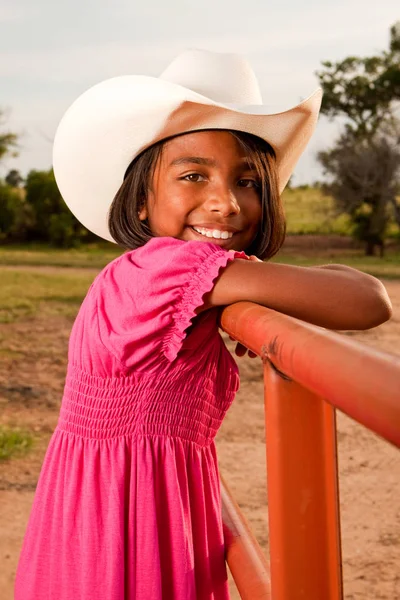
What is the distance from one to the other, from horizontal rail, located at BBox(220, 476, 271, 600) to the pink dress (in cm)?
3

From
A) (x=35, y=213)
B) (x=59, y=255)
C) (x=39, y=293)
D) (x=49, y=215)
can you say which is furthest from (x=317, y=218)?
(x=39, y=293)

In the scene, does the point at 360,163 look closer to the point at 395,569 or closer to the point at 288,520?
the point at 395,569

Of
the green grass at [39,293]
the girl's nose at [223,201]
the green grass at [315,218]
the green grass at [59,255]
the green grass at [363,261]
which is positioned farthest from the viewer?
the green grass at [315,218]

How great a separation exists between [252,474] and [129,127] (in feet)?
9.35

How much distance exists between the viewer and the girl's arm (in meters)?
1.07

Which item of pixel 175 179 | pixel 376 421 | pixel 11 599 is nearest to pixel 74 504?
pixel 175 179

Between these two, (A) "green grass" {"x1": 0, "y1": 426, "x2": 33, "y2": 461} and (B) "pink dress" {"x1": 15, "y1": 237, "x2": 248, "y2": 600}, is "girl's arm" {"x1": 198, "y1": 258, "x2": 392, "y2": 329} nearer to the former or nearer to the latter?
(B) "pink dress" {"x1": 15, "y1": 237, "x2": 248, "y2": 600}

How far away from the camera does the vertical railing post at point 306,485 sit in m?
0.74

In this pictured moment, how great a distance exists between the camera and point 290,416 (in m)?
0.74

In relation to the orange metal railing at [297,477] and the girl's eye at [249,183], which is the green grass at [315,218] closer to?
the girl's eye at [249,183]

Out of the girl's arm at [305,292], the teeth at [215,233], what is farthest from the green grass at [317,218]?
the girl's arm at [305,292]

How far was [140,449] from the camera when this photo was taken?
122 cm

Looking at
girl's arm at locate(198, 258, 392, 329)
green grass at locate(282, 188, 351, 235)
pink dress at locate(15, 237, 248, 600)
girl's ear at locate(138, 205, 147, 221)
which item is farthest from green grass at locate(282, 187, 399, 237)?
girl's arm at locate(198, 258, 392, 329)

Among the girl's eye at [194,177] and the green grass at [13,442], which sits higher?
the girl's eye at [194,177]
